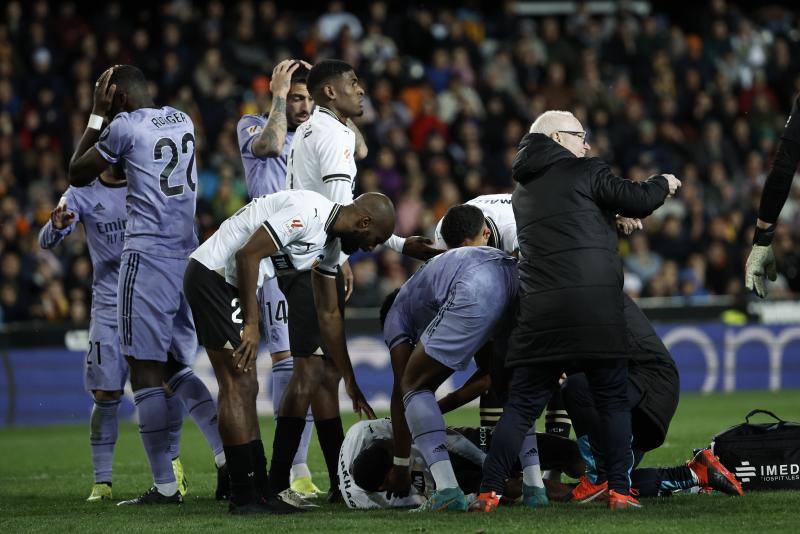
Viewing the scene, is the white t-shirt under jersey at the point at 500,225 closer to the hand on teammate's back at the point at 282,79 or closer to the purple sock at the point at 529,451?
the hand on teammate's back at the point at 282,79

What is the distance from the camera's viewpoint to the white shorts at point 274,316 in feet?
28.0

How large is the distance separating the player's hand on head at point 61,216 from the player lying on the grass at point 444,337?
275 centimetres

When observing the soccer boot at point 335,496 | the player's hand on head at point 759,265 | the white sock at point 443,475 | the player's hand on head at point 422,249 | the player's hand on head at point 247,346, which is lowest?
the soccer boot at point 335,496

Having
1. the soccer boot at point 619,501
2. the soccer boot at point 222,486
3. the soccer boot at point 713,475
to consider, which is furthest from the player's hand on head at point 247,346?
the soccer boot at point 713,475

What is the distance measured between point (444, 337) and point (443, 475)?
2.46ft

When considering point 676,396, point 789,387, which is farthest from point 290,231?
point 789,387

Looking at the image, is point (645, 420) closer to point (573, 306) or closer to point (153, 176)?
point (573, 306)

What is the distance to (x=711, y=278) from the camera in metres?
18.3

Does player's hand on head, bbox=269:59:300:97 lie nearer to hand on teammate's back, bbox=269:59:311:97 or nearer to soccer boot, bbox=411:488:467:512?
hand on teammate's back, bbox=269:59:311:97

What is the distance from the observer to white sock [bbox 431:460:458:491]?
22.1ft

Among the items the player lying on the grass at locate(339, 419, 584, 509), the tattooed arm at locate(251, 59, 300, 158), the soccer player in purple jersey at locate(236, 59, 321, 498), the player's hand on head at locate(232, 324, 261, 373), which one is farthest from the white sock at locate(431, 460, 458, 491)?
the tattooed arm at locate(251, 59, 300, 158)

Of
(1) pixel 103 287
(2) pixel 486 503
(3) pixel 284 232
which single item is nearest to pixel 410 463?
(2) pixel 486 503

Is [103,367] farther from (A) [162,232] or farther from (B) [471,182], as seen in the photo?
(B) [471,182]

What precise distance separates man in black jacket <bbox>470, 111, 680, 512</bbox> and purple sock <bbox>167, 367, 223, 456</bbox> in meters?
2.32
